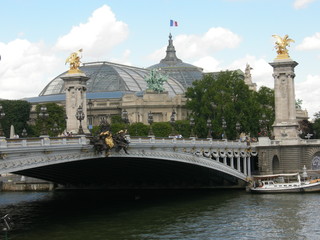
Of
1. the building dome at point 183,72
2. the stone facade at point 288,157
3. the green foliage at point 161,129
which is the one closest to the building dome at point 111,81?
the building dome at point 183,72

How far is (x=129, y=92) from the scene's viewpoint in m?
157

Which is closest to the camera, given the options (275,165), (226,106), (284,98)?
(275,165)

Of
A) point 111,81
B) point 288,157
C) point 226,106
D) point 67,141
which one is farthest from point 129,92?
point 67,141

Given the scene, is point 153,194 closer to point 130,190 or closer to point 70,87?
point 130,190

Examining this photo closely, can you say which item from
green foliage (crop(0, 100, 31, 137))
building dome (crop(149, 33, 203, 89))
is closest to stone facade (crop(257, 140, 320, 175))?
green foliage (crop(0, 100, 31, 137))

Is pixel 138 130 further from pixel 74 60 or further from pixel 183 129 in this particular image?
pixel 74 60

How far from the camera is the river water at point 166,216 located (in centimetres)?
4453

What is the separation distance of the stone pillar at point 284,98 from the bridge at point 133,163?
601 cm

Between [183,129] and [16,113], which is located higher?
[16,113]

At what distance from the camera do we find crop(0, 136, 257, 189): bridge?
4106 centimetres

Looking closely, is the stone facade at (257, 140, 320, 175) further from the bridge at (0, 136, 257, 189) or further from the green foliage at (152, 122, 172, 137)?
the green foliage at (152, 122, 172, 137)

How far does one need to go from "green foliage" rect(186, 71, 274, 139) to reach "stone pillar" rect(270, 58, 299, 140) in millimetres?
14152

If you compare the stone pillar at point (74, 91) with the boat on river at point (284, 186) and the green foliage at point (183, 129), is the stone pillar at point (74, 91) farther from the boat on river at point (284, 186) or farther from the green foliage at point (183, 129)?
the boat on river at point (284, 186)

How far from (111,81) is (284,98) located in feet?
280
